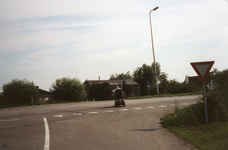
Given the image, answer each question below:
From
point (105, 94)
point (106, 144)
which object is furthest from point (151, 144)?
point (105, 94)

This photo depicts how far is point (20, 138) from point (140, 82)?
96014mm

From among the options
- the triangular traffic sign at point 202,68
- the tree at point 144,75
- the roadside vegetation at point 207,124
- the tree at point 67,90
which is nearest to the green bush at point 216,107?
the roadside vegetation at point 207,124

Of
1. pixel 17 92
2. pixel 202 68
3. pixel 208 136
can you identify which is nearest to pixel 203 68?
pixel 202 68

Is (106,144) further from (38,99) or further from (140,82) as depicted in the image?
(140,82)

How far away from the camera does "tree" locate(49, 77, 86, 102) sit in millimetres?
52594

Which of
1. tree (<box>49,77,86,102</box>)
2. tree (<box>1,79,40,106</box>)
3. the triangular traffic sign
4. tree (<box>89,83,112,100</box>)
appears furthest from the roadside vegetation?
tree (<box>89,83,112,100</box>)

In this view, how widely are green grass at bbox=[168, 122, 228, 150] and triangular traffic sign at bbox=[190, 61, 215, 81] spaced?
77.9 inches

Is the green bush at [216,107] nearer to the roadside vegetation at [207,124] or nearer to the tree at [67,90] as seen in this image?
the roadside vegetation at [207,124]

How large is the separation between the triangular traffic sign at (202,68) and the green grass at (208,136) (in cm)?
198

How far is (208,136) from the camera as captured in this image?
23.4ft

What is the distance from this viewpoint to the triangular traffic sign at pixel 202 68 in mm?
9625

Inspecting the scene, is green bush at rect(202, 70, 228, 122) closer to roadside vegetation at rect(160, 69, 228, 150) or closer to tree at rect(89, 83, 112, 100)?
roadside vegetation at rect(160, 69, 228, 150)

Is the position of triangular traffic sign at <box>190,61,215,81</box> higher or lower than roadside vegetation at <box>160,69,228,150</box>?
higher

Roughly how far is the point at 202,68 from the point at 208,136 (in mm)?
3405
